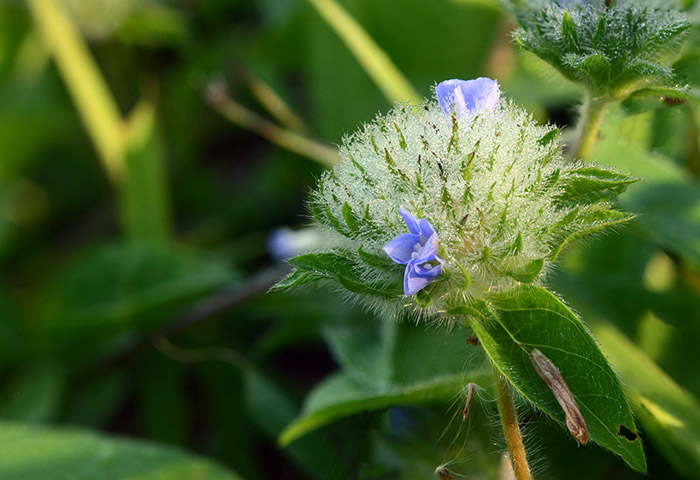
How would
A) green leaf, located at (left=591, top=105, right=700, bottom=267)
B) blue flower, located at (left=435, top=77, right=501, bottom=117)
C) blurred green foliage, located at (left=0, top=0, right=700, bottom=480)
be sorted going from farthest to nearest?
green leaf, located at (left=591, top=105, right=700, bottom=267)
blurred green foliage, located at (left=0, top=0, right=700, bottom=480)
blue flower, located at (left=435, top=77, right=501, bottom=117)

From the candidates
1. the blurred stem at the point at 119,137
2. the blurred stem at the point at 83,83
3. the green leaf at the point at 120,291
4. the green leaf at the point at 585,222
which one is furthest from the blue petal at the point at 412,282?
the blurred stem at the point at 83,83

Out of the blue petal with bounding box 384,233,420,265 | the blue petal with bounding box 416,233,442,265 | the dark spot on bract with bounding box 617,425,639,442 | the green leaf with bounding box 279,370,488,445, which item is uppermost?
the blue petal with bounding box 384,233,420,265

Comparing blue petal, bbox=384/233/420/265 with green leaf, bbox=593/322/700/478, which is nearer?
blue petal, bbox=384/233/420/265

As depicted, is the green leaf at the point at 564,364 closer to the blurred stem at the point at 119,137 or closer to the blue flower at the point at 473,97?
the blue flower at the point at 473,97

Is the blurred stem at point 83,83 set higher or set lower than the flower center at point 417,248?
higher

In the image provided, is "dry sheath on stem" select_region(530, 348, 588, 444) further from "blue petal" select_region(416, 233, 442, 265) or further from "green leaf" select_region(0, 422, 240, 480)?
"green leaf" select_region(0, 422, 240, 480)

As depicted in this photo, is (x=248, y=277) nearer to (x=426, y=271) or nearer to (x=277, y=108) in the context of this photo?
(x=277, y=108)

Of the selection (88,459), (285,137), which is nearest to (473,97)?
(88,459)

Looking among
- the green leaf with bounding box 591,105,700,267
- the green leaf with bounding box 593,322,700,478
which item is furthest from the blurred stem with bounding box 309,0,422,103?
the green leaf with bounding box 593,322,700,478
